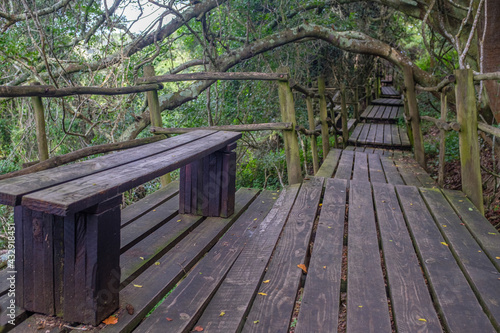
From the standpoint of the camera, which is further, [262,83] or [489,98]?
[262,83]

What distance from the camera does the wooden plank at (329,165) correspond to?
4.75 m

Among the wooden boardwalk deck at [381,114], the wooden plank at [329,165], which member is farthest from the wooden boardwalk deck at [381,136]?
the wooden plank at [329,165]

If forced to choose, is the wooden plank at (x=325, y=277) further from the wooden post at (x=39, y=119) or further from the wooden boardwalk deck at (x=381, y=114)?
the wooden boardwalk deck at (x=381, y=114)

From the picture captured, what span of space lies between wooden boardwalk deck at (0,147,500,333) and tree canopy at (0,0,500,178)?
3.01 m

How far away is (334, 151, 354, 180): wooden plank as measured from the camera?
4875mm

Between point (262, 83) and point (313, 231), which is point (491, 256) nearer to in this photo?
point (313, 231)

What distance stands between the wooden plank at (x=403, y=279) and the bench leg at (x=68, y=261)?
1.21 meters

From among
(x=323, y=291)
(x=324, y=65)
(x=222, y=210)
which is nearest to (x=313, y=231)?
(x=222, y=210)

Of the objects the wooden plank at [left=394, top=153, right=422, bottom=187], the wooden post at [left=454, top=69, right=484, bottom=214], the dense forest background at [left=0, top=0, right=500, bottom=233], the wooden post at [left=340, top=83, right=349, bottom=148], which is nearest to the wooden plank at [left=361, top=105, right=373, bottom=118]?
the dense forest background at [left=0, top=0, right=500, bottom=233]

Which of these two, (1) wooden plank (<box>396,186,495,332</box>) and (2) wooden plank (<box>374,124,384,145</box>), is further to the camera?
(2) wooden plank (<box>374,124,384,145</box>)

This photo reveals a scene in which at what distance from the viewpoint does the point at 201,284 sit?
1931mm

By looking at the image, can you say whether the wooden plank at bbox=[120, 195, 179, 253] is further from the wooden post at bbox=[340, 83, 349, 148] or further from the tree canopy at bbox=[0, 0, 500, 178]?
the wooden post at bbox=[340, 83, 349, 148]

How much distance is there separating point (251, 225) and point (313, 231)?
435 mm

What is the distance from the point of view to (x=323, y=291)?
1.89 m
